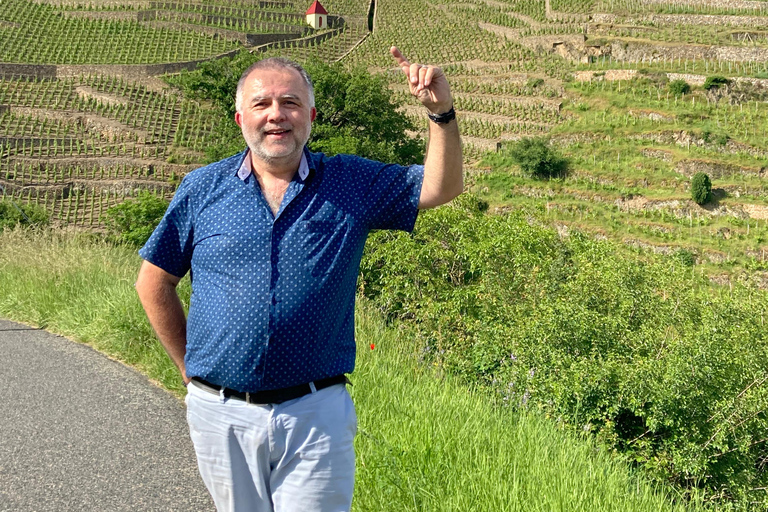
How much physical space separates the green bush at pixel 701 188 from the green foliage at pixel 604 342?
74.2 feet

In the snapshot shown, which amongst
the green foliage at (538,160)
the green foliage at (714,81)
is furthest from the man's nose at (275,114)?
the green foliage at (714,81)

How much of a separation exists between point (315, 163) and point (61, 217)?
119 ft

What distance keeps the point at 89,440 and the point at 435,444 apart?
2040mm

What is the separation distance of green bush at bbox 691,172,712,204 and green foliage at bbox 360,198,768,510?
22.6 meters

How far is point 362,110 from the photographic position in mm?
31828

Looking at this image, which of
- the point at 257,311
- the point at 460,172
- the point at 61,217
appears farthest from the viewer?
the point at 61,217

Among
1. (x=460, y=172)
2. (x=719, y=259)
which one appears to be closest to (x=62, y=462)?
(x=460, y=172)

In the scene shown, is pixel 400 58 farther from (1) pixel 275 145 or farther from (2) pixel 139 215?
(2) pixel 139 215

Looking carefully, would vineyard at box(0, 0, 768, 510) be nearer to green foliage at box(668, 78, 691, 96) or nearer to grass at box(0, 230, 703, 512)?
green foliage at box(668, 78, 691, 96)

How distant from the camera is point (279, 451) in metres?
2.69

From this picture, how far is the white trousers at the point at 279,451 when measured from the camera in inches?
104

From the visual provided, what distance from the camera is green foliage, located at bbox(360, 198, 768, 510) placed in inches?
302

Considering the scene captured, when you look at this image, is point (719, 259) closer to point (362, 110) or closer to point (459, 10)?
point (362, 110)

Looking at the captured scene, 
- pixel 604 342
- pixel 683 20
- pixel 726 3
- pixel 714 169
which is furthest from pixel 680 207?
pixel 726 3
